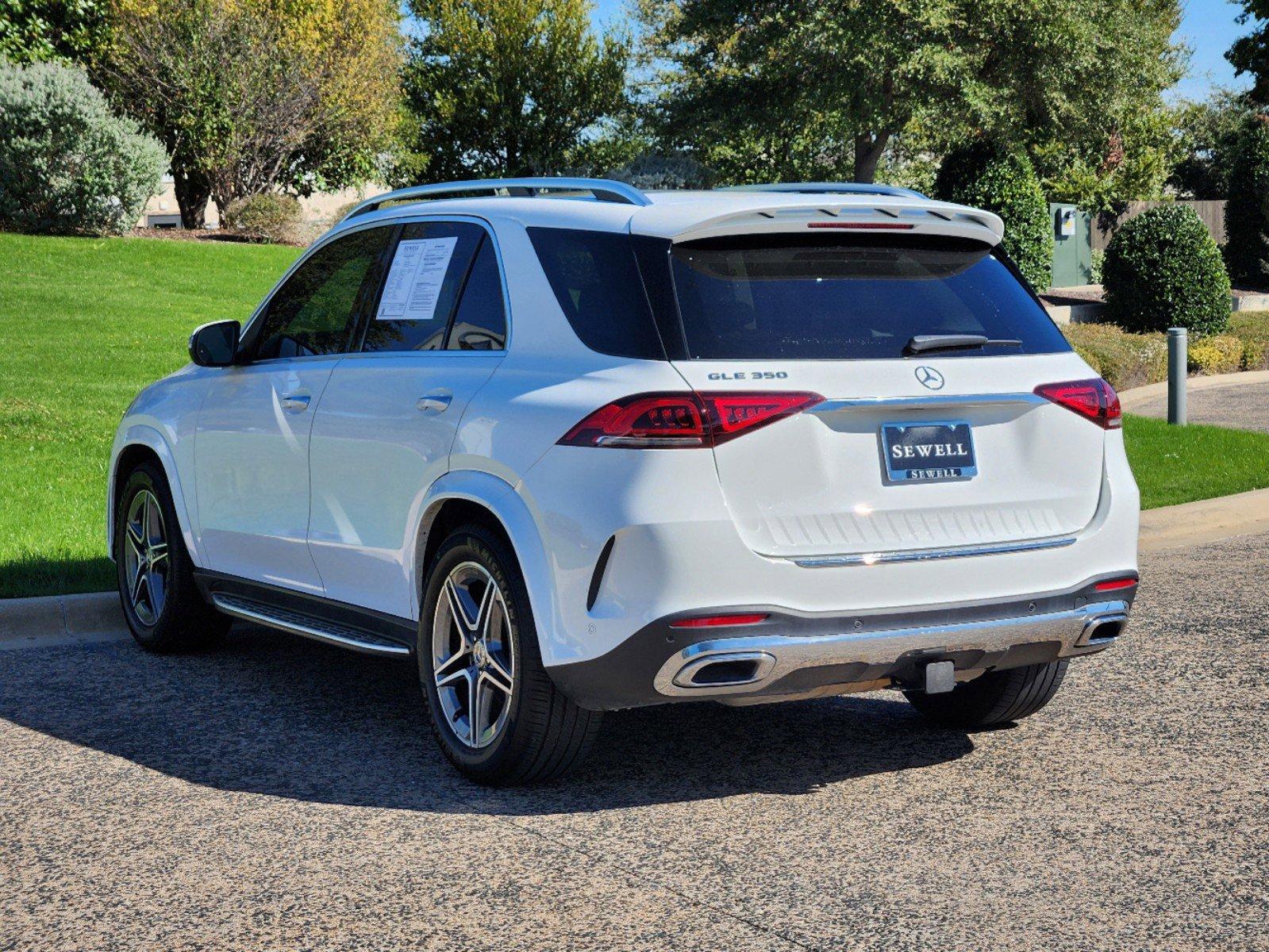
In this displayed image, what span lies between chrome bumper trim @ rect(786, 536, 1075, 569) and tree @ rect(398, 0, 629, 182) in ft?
150

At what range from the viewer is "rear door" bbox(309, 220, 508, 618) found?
5.40 meters

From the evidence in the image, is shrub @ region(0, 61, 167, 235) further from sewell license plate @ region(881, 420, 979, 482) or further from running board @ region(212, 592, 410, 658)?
sewell license plate @ region(881, 420, 979, 482)

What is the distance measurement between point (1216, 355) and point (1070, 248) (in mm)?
11653

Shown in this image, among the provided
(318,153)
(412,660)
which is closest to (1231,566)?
(412,660)

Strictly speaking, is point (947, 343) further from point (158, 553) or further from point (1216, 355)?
point (1216, 355)

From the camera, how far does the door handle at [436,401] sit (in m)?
5.35

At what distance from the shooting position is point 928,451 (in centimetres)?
486

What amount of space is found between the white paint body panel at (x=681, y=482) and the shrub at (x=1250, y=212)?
99.4 ft

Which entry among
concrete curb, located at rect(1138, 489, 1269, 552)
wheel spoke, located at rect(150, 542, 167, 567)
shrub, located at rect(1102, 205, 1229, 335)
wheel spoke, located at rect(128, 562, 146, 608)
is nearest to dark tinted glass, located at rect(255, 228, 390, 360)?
wheel spoke, located at rect(150, 542, 167, 567)

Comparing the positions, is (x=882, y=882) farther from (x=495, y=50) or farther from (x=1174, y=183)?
(x=1174, y=183)

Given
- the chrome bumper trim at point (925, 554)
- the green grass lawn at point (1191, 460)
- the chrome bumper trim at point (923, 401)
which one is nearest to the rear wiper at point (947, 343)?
the chrome bumper trim at point (923, 401)

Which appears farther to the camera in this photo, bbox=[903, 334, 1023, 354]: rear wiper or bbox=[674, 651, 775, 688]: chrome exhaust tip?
bbox=[903, 334, 1023, 354]: rear wiper

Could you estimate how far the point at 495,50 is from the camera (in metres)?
50.2

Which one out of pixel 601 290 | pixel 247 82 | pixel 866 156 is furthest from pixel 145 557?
pixel 866 156
